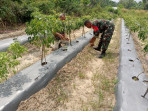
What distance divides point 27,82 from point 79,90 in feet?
3.67

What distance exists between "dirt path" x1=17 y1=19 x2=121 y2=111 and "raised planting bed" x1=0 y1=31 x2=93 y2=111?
0.38ft

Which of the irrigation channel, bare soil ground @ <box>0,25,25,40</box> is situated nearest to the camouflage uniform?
the irrigation channel

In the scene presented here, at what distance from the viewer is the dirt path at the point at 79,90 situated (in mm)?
2330

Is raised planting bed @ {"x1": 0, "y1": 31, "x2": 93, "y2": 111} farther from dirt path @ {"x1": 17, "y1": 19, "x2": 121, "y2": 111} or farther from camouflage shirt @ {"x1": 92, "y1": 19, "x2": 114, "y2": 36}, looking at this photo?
camouflage shirt @ {"x1": 92, "y1": 19, "x2": 114, "y2": 36}

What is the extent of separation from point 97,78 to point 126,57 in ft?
5.54

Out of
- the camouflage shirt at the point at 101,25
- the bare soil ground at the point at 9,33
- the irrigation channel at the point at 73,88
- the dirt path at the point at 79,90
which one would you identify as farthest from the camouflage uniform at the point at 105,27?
the bare soil ground at the point at 9,33

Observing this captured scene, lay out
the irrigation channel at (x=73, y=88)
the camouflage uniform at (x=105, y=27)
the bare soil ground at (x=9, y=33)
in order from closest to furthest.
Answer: the irrigation channel at (x=73, y=88) < the camouflage uniform at (x=105, y=27) < the bare soil ground at (x=9, y=33)

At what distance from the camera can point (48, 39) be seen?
273cm

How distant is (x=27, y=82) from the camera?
2.53m

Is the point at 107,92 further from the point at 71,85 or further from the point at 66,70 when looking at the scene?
the point at 66,70

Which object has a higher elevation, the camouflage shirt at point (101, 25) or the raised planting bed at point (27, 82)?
the camouflage shirt at point (101, 25)

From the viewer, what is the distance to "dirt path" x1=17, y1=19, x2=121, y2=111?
233 cm

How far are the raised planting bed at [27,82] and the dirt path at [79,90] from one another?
4.6 inches

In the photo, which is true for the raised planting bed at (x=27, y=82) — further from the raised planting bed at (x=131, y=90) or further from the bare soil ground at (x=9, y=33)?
the bare soil ground at (x=9, y=33)
